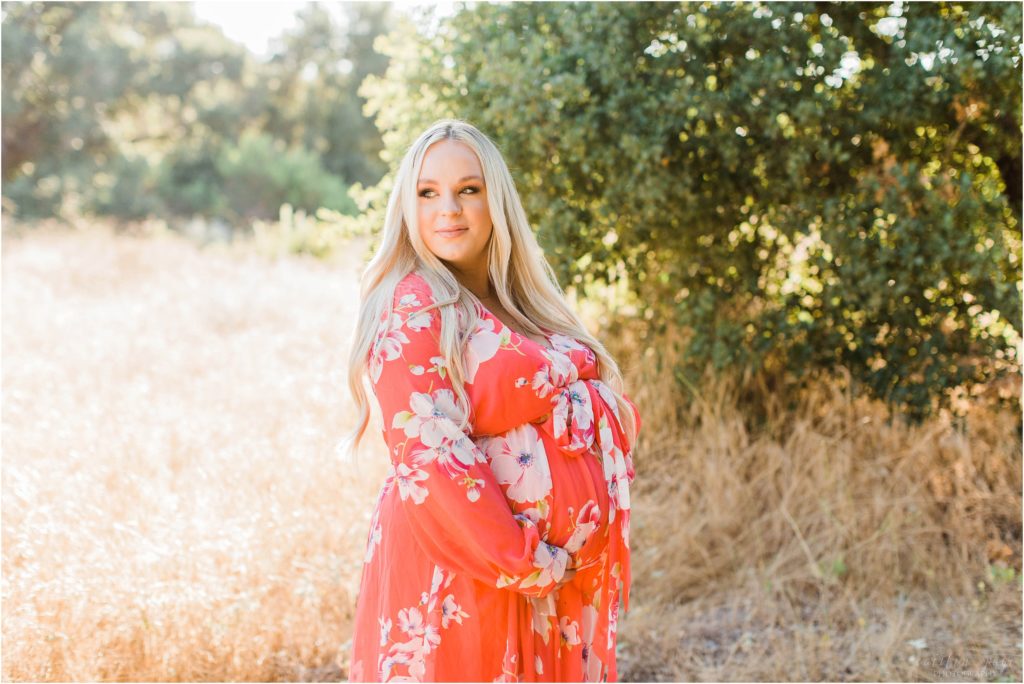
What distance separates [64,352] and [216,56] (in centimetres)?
1877

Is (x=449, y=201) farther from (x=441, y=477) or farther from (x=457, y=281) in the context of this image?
(x=441, y=477)

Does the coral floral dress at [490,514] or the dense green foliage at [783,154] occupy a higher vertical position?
the dense green foliage at [783,154]

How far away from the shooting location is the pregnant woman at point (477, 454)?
6.24 ft

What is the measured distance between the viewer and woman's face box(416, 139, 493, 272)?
223 cm

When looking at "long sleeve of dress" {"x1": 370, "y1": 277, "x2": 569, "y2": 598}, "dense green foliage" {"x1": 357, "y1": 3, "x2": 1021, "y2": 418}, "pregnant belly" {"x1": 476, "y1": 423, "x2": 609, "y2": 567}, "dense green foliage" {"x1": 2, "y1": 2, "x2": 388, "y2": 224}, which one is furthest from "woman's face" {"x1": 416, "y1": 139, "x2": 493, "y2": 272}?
"dense green foliage" {"x1": 2, "y1": 2, "x2": 388, "y2": 224}

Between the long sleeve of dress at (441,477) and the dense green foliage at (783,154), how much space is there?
2519mm

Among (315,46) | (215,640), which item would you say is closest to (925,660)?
(215,640)

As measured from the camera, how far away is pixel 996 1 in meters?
3.99

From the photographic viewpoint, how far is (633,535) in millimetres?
4547

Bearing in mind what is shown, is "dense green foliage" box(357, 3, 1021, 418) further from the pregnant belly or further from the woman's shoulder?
the pregnant belly

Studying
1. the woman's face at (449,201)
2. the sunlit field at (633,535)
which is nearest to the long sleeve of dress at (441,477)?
the woman's face at (449,201)

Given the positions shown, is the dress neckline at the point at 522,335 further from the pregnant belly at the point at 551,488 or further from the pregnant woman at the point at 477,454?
the pregnant belly at the point at 551,488

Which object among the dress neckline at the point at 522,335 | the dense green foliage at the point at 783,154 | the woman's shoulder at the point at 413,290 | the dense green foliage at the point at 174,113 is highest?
the dense green foliage at the point at 174,113

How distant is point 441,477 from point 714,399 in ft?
11.5
